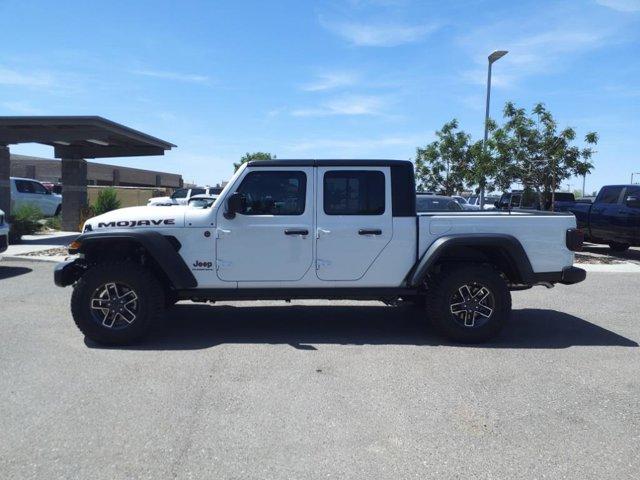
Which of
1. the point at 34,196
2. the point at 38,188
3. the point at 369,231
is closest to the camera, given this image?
the point at 369,231

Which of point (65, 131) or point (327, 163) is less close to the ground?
point (65, 131)

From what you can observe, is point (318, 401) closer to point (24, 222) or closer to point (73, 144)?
point (24, 222)

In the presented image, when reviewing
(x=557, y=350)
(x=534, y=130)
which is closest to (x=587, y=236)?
(x=534, y=130)

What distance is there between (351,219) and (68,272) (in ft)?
10.1

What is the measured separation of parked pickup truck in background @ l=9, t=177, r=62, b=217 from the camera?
882 inches

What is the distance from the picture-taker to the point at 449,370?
17.0ft

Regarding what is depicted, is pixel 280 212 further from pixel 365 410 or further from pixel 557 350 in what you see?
pixel 557 350

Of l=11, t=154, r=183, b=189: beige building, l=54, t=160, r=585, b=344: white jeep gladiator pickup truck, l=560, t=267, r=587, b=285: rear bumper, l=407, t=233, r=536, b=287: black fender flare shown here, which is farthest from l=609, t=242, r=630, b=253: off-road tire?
l=11, t=154, r=183, b=189: beige building

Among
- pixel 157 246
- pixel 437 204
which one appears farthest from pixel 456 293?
pixel 437 204

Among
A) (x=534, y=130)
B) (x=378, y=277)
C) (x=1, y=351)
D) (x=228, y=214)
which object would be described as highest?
(x=534, y=130)

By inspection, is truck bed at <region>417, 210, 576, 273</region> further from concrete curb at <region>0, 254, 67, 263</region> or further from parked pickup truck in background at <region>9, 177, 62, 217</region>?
parked pickup truck in background at <region>9, 177, 62, 217</region>

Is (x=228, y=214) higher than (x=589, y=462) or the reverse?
higher

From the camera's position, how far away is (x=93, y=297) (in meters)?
5.81

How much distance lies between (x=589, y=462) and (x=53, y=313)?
21.1 feet
